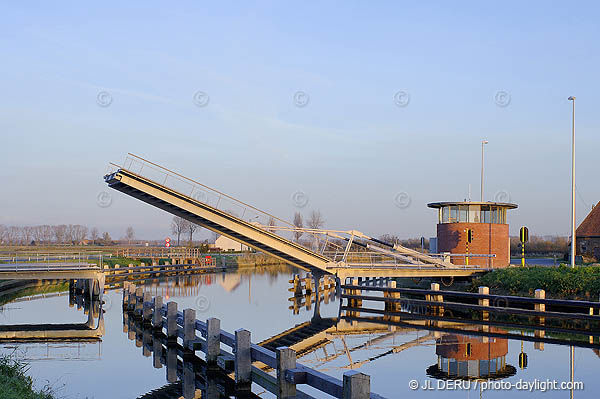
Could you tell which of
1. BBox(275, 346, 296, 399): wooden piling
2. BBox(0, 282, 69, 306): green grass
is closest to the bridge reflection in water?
BBox(275, 346, 296, 399): wooden piling

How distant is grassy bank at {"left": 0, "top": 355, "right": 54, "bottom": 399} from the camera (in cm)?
933

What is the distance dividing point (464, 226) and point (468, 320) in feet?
34.6

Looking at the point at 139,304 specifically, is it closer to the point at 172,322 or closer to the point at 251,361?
the point at 172,322

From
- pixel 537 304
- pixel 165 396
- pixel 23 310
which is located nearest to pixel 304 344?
pixel 165 396

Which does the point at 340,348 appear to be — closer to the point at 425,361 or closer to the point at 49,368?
the point at 425,361

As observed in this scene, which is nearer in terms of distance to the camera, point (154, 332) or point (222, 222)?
point (154, 332)

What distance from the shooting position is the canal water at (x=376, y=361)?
41.0 feet

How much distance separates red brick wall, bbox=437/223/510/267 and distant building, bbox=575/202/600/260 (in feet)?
36.8

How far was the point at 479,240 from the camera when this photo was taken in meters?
32.5

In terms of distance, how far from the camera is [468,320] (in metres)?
22.6

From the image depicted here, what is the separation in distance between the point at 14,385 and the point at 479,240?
26.4m

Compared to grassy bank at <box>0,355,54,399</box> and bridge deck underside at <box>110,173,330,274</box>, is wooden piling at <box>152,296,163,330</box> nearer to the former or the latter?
bridge deck underside at <box>110,173,330,274</box>

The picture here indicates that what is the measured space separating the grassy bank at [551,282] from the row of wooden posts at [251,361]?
1485 cm

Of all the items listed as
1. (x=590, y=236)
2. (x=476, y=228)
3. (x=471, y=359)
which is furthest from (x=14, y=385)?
(x=590, y=236)
